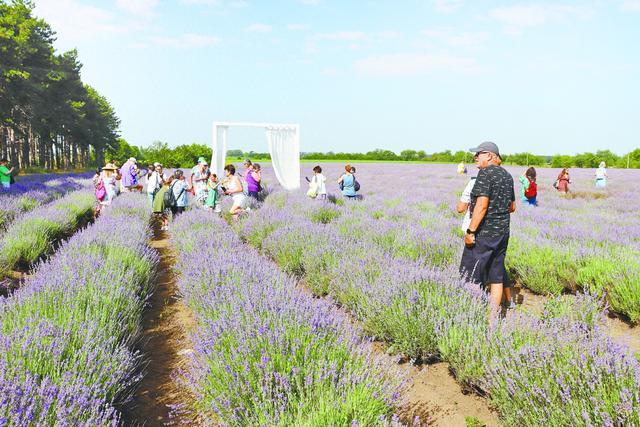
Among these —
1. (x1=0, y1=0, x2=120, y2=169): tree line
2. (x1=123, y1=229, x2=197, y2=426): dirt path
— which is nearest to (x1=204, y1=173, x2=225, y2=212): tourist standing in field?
(x1=123, y1=229, x2=197, y2=426): dirt path

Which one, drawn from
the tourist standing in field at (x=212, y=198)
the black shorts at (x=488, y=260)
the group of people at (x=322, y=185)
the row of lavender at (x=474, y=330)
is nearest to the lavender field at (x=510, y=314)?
the row of lavender at (x=474, y=330)

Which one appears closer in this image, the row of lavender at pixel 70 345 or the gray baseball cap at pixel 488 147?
the row of lavender at pixel 70 345

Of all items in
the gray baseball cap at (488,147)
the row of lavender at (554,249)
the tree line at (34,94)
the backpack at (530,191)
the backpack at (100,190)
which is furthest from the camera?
the tree line at (34,94)

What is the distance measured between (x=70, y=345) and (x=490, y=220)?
118 inches

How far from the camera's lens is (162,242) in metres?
7.28

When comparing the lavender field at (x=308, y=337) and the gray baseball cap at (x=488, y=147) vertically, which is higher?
the gray baseball cap at (x=488, y=147)

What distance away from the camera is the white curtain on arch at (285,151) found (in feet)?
39.3

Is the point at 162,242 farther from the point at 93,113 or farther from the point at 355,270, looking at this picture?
the point at 93,113

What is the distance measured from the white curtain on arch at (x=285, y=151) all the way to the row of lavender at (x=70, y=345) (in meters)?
8.50

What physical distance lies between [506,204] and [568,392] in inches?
73.3

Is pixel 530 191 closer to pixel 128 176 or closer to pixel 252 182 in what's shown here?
pixel 252 182

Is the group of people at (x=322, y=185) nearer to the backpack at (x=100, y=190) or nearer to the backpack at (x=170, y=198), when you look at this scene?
the backpack at (x=170, y=198)

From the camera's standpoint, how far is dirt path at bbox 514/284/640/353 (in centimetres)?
298

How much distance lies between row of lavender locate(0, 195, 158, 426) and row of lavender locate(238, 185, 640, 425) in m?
1.64
